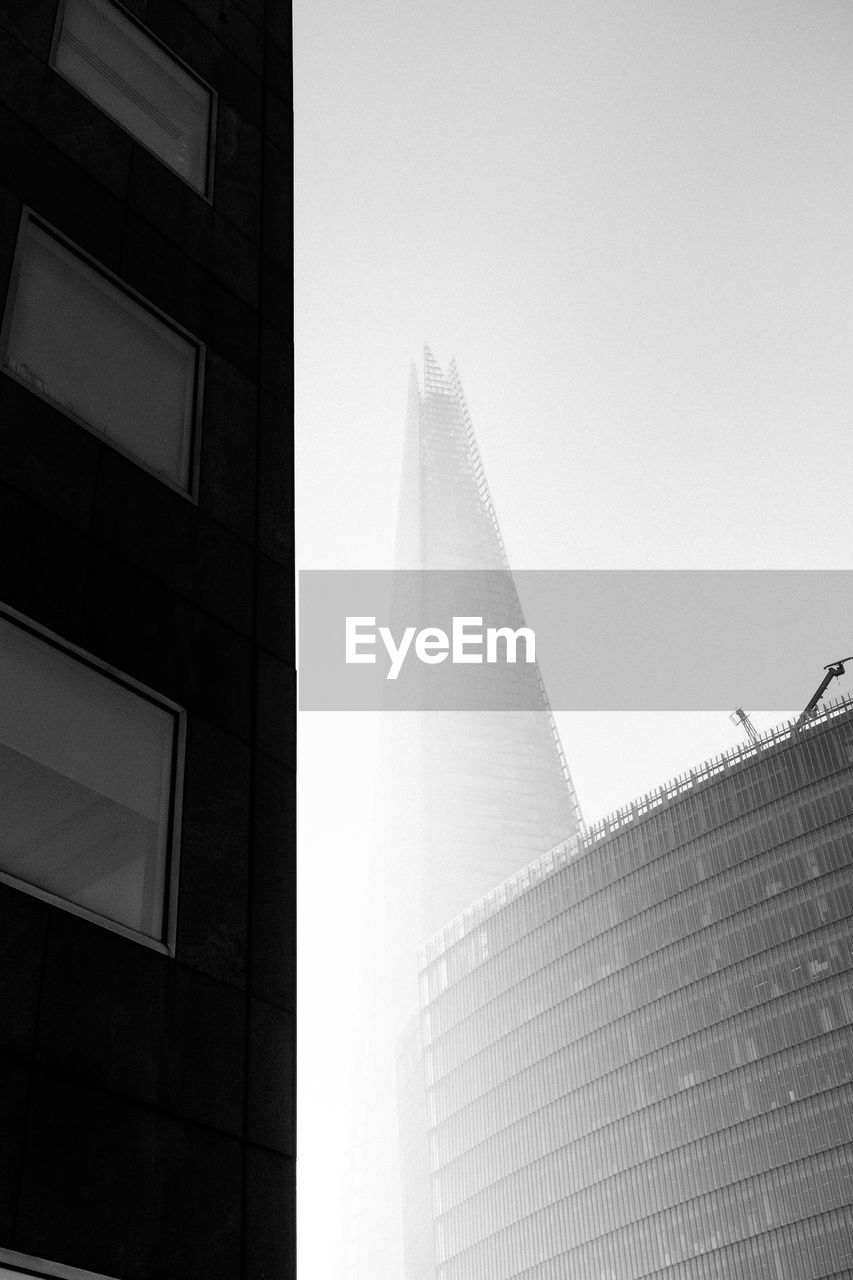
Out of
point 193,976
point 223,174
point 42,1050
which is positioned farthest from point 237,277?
point 42,1050

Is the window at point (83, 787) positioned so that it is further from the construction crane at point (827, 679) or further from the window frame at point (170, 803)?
the construction crane at point (827, 679)

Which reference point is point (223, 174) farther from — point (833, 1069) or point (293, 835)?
point (833, 1069)

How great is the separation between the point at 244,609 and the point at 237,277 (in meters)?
6.24

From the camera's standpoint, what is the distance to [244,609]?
56.3ft

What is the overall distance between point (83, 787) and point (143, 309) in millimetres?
7611

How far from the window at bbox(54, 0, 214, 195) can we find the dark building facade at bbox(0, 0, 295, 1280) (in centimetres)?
5

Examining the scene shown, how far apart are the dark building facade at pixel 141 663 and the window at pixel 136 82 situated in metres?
0.05

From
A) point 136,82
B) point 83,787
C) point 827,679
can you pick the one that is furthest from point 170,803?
point 827,679

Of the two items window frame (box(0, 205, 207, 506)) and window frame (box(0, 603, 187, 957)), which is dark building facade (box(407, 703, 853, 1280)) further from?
window frame (box(0, 603, 187, 957))

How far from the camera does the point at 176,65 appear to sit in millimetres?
22094

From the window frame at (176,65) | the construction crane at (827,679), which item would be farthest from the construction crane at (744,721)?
the window frame at (176,65)

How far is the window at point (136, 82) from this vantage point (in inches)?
790

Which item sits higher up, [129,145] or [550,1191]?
[550,1191]

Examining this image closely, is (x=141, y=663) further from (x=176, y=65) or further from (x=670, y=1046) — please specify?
(x=670, y=1046)
